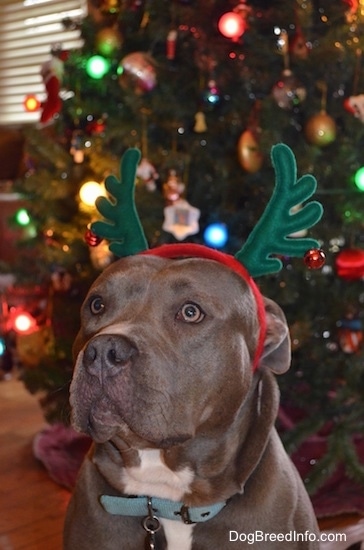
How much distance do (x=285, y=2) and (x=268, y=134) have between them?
438 millimetres

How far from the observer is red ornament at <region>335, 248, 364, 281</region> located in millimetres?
2475

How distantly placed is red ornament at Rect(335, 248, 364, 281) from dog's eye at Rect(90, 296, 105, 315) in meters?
1.11

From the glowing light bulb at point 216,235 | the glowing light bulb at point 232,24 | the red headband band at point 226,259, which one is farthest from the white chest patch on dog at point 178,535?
the glowing light bulb at point 232,24

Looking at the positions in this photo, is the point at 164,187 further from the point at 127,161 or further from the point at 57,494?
the point at 57,494

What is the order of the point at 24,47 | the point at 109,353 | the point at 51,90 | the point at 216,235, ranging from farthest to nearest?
the point at 24,47
the point at 51,90
the point at 216,235
the point at 109,353

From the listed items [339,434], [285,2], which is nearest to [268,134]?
[285,2]

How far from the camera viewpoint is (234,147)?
2.70 metres

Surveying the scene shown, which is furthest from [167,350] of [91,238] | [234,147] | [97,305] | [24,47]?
[24,47]

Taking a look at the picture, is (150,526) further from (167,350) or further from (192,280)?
(192,280)

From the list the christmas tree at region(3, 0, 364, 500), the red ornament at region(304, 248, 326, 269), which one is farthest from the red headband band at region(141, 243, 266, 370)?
the christmas tree at region(3, 0, 364, 500)

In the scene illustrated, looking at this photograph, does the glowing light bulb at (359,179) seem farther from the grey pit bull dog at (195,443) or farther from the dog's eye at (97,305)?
the dog's eye at (97,305)

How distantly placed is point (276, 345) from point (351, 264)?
0.86 meters

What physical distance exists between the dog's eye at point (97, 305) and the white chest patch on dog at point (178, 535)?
1.46ft

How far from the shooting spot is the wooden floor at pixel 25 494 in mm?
2359
